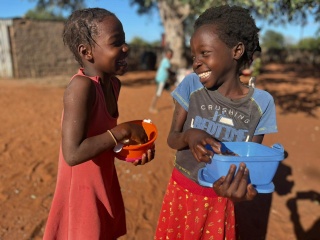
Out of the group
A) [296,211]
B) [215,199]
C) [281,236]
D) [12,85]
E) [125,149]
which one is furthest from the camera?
[12,85]

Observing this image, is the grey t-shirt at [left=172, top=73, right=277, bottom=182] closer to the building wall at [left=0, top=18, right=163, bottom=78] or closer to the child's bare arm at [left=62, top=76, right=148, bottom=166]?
the child's bare arm at [left=62, top=76, right=148, bottom=166]

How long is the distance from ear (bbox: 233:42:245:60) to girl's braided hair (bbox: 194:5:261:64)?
2 centimetres

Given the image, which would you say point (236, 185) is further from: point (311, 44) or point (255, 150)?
point (311, 44)

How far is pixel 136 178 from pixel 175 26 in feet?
33.9

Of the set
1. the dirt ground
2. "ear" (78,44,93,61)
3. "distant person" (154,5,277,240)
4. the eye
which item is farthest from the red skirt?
the dirt ground

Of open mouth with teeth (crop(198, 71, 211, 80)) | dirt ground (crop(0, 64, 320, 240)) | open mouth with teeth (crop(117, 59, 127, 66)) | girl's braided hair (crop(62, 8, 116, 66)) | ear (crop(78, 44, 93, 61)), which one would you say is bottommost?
dirt ground (crop(0, 64, 320, 240))

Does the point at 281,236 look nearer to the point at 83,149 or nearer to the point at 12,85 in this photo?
the point at 83,149

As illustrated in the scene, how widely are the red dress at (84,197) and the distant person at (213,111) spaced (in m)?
0.38

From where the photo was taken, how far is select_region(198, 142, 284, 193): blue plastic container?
45.3 inches

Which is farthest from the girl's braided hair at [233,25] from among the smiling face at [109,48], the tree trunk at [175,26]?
the tree trunk at [175,26]

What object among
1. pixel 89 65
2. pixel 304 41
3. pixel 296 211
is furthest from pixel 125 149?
pixel 304 41

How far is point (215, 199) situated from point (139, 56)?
18.7m

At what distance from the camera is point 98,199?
150cm

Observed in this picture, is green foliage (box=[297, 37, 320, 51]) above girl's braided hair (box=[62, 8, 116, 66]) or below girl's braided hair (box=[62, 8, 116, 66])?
below
